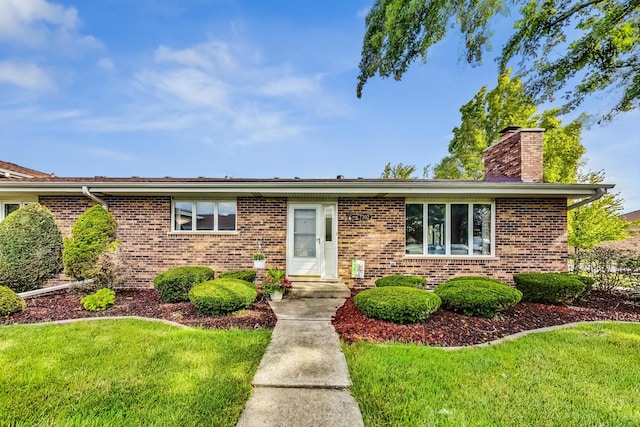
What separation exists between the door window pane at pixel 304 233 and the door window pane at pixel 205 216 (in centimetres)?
232

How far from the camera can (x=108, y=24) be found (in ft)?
30.1

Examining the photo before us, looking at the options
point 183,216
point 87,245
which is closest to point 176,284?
point 183,216

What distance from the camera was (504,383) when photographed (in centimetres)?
314

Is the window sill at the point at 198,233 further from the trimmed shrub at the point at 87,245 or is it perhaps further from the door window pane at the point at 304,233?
the door window pane at the point at 304,233

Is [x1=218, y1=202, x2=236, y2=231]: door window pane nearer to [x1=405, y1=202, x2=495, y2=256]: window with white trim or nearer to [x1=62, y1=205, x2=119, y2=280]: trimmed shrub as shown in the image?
[x1=62, y1=205, x2=119, y2=280]: trimmed shrub

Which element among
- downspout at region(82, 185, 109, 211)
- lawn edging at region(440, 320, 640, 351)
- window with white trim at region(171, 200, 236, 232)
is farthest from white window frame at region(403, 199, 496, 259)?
downspout at region(82, 185, 109, 211)

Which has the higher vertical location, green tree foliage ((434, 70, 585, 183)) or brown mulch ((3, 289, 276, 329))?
green tree foliage ((434, 70, 585, 183))

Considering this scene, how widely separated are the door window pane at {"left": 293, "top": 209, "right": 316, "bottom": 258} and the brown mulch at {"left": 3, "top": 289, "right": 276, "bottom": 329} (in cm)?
176

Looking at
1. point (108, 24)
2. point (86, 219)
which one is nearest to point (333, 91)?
point (108, 24)

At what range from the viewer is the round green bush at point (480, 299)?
5.07 metres

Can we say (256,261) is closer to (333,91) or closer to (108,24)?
(333,91)

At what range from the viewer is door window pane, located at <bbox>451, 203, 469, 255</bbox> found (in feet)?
24.9

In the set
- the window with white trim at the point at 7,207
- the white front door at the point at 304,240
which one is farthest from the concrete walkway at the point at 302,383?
the window with white trim at the point at 7,207

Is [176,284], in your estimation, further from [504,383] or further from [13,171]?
[13,171]
